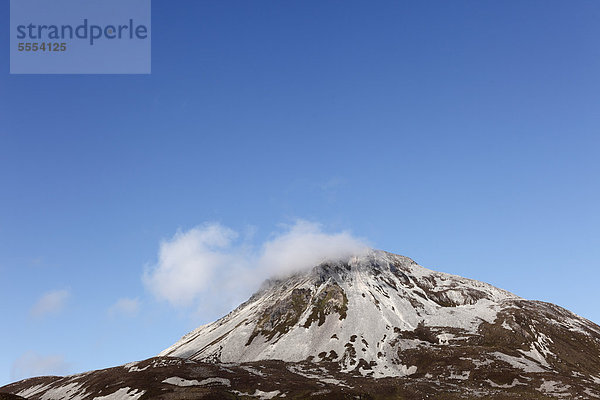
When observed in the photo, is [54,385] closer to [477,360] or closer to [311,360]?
[311,360]

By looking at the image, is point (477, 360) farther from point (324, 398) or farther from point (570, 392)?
point (324, 398)

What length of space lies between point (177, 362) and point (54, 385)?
56.8 metres

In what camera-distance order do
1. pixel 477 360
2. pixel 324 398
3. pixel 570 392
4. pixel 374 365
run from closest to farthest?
pixel 324 398 < pixel 570 392 < pixel 477 360 < pixel 374 365

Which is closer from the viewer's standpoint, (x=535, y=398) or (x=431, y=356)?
(x=535, y=398)

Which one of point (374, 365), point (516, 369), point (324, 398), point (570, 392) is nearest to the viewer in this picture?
point (324, 398)

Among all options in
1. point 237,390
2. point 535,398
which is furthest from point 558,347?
point 237,390

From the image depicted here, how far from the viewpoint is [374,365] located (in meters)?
182

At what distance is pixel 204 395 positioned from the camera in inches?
4985

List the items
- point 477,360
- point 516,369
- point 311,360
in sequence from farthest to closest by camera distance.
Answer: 1. point 311,360
2. point 477,360
3. point 516,369

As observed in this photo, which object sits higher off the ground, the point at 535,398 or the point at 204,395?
the point at 204,395

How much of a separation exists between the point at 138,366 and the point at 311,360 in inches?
2812

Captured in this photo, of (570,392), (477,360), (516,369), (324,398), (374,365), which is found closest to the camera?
(324,398)

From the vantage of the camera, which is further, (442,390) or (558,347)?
(558,347)

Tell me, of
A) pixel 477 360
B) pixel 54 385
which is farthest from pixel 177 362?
pixel 477 360
